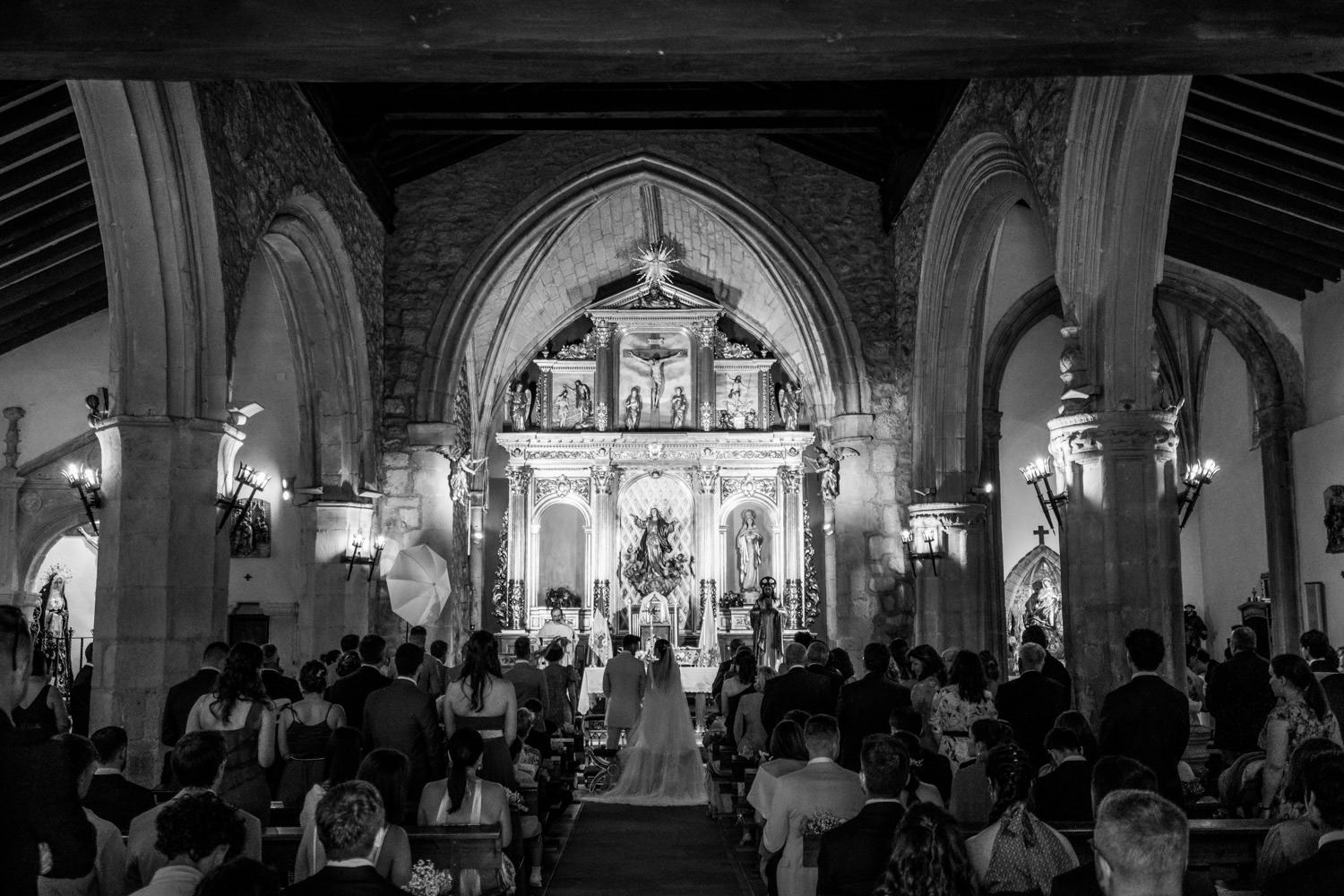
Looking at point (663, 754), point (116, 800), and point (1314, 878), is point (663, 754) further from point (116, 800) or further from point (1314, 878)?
point (1314, 878)

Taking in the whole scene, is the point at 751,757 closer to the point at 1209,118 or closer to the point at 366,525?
the point at 1209,118

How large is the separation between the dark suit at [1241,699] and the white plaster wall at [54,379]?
1283 cm

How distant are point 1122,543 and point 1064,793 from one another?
12.4 feet

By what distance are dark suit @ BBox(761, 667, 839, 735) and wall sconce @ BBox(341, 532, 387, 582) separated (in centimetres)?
771

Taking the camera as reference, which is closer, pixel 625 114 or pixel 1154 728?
pixel 1154 728

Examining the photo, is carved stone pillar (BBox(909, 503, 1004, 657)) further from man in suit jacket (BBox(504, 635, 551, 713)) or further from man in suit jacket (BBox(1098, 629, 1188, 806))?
man in suit jacket (BBox(1098, 629, 1188, 806))

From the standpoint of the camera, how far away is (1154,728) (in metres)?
5.73

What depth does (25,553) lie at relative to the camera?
50.5 ft

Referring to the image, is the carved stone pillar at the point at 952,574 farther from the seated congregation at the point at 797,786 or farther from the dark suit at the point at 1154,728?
the dark suit at the point at 1154,728

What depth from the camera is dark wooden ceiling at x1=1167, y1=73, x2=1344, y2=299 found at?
1012cm

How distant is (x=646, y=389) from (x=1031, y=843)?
1894 cm

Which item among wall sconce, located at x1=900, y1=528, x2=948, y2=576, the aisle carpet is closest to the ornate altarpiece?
wall sconce, located at x1=900, y1=528, x2=948, y2=576

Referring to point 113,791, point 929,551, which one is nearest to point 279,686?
point 113,791

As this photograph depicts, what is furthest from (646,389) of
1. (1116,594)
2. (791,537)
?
(1116,594)
